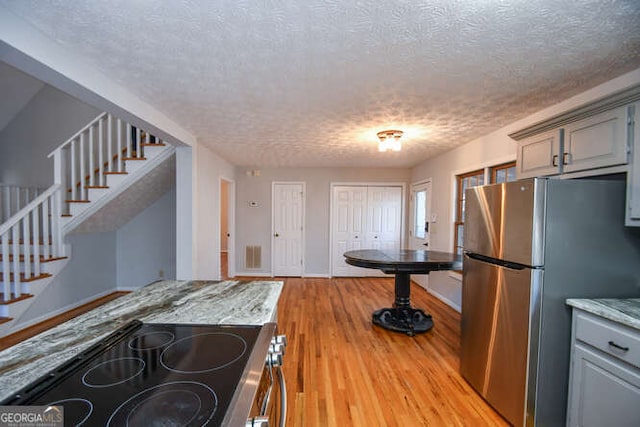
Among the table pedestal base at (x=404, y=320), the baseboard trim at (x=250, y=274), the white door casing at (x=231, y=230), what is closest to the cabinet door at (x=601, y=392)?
the table pedestal base at (x=404, y=320)

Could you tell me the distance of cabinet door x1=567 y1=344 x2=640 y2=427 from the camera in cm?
127

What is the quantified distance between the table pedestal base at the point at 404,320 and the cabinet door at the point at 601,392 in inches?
59.5

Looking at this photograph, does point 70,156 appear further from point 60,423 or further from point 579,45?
point 579,45

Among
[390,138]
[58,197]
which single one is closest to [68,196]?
[58,197]

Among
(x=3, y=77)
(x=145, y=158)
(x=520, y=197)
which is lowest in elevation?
(x=520, y=197)

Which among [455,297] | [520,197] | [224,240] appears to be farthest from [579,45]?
[224,240]

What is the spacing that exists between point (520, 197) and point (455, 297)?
8.13 feet

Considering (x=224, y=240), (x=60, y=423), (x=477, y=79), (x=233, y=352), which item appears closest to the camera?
(x=60, y=423)

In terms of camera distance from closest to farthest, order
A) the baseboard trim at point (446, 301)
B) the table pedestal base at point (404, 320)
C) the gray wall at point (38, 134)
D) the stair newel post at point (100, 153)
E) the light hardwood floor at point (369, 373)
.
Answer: the light hardwood floor at point (369, 373) < the table pedestal base at point (404, 320) < the stair newel post at point (100, 153) < the baseboard trim at point (446, 301) < the gray wall at point (38, 134)

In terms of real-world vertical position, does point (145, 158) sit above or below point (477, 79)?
below

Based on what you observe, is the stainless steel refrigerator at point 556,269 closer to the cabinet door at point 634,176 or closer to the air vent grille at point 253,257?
the cabinet door at point 634,176

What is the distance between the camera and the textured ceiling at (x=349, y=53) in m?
1.24

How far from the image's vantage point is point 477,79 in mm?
1858

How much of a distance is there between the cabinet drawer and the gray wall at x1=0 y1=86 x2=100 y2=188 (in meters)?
6.49
